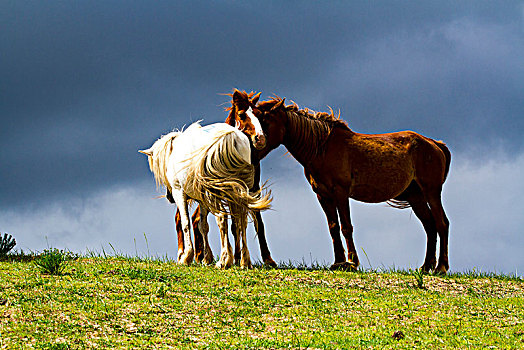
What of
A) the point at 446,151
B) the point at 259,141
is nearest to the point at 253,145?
the point at 259,141

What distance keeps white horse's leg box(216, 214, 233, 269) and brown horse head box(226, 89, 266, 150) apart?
140 cm

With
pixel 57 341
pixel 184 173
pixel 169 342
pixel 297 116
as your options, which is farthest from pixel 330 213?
pixel 57 341

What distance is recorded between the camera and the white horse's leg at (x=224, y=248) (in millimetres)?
10562

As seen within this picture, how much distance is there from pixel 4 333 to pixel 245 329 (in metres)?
2.74

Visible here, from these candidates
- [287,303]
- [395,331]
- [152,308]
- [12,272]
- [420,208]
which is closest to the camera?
[395,331]

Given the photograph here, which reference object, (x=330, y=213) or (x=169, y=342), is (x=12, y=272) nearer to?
(x=169, y=342)

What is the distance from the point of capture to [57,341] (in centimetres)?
680

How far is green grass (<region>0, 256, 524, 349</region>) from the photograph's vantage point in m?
7.13

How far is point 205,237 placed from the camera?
11.3 metres

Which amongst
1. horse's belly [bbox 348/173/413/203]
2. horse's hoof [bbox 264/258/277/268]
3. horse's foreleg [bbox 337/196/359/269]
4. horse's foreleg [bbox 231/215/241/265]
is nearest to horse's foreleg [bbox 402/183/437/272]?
horse's belly [bbox 348/173/413/203]

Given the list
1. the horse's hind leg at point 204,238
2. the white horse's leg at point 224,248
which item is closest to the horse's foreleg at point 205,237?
the horse's hind leg at point 204,238

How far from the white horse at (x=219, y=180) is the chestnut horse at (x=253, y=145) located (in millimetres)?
172

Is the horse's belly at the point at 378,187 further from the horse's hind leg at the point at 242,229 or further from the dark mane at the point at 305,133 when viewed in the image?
Answer: the horse's hind leg at the point at 242,229

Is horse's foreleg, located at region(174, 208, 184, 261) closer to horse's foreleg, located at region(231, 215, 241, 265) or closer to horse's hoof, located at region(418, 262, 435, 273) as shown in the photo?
horse's foreleg, located at region(231, 215, 241, 265)
